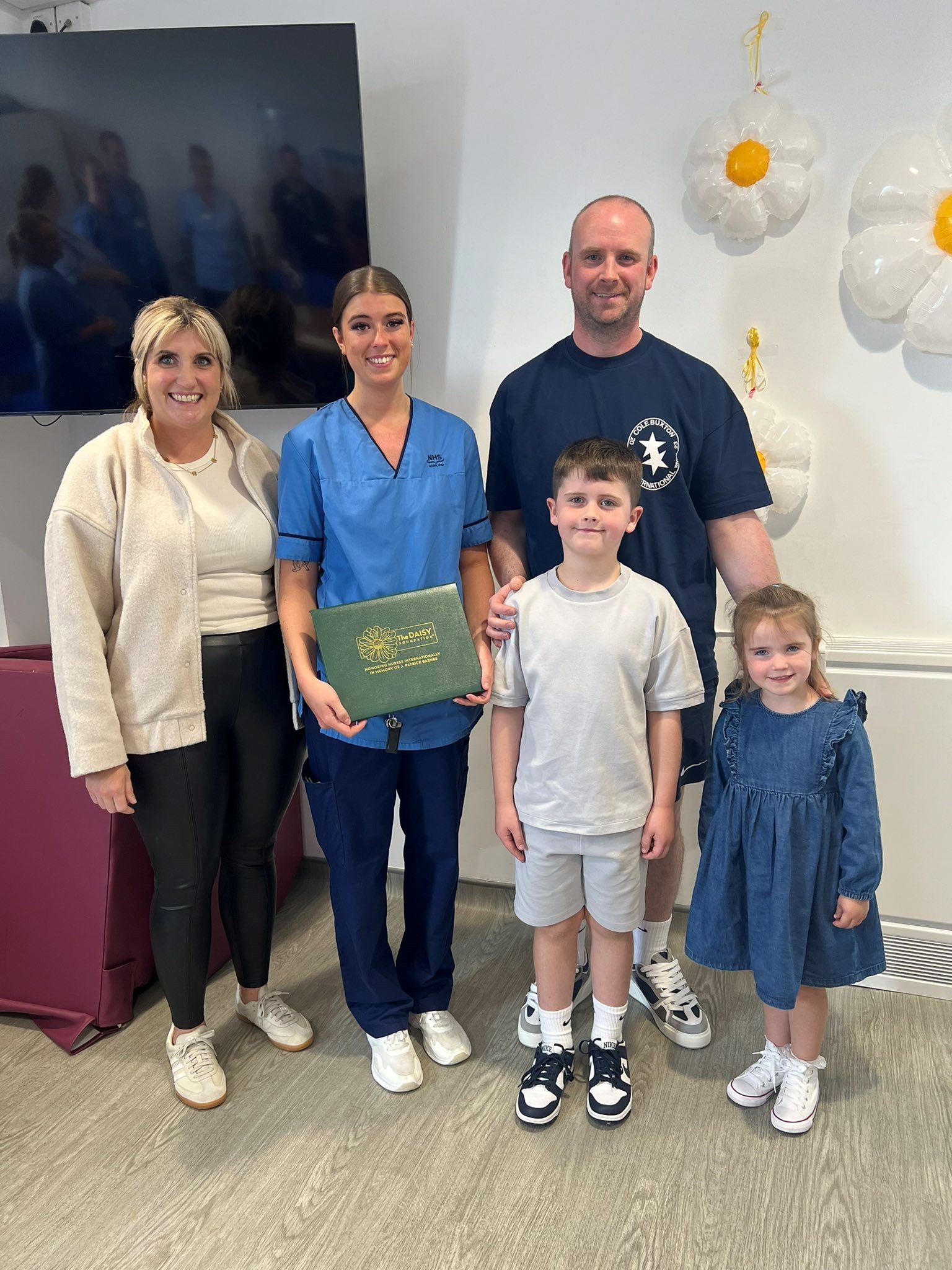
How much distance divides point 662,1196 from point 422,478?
1344 millimetres

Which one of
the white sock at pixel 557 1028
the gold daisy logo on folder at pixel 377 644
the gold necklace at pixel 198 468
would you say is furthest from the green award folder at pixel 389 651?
the white sock at pixel 557 1028

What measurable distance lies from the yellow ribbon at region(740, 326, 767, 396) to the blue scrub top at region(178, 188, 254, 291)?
1.23 meters

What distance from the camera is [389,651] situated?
1.63 m

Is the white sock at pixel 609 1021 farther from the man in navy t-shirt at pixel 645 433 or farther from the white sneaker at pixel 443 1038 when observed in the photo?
the man in navy t-shirt at pixel 645 433

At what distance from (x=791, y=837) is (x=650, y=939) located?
0.59 m

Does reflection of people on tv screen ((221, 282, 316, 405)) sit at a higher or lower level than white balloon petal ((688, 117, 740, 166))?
lower

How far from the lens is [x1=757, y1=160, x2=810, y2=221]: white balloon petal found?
6.59ft

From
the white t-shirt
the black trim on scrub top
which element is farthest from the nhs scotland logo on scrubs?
the black trim on scrub top

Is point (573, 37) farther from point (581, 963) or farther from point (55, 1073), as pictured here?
point (55, 1073)

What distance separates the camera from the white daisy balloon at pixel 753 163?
2.00 meters

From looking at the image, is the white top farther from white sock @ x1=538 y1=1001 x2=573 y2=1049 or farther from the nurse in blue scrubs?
white sock @ x1=538 y1=1001 x2=573 y2=1049

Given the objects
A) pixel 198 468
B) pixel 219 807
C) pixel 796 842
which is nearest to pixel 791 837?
pixel 796 842

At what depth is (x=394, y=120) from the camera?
2.37 m

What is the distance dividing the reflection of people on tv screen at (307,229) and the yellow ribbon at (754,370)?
101cm
